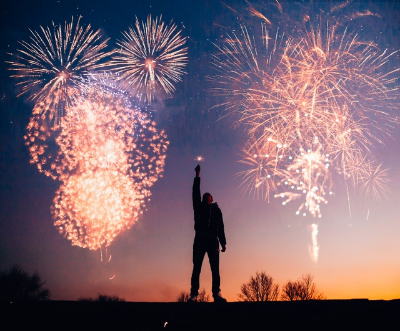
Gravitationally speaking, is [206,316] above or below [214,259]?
below

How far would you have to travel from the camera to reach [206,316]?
3.88 meters

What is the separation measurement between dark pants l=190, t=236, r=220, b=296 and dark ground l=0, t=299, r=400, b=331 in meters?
2.54

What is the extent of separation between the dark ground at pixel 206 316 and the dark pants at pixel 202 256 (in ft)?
8.32

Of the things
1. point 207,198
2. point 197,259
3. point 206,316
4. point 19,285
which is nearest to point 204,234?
point 197,259

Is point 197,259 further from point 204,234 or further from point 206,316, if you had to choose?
point 206,316

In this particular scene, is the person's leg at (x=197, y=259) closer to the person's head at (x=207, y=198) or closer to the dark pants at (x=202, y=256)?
the dark pants at (x=202, y=256)

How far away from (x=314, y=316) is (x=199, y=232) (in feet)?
10.8

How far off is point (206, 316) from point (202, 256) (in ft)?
9.79

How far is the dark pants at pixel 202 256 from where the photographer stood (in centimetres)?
675

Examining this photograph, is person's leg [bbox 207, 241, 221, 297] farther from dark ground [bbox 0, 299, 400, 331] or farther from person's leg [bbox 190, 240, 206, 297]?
dark ground [bbox 0, 299, 400, 331]

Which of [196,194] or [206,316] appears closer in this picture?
Result: [206,316]

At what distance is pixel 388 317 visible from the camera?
3.73 m

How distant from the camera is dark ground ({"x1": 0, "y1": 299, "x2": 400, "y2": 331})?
371 cm

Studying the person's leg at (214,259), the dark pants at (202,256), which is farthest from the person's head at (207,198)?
the person's leg at (214,259)
